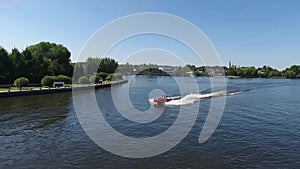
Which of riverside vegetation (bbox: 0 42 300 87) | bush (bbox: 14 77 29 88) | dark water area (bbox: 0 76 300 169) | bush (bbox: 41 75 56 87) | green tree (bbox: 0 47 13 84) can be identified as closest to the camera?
dark water area (bbox: 0 76 300 169)

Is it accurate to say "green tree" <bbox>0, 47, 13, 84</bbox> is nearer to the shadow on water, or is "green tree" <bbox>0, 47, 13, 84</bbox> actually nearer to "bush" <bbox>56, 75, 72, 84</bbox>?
"bush" <bbox>56, 75, 72, 84</bbox>

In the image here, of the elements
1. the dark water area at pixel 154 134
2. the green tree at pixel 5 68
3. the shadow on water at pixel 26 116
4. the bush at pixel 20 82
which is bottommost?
the dark water area at pixel 154 134

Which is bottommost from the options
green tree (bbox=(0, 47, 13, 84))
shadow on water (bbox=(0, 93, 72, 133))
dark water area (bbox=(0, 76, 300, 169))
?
dark water area (bbox=(0, 76, 300, 169))

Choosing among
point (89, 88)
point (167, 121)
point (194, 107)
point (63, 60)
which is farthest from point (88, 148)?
point (63, 60)

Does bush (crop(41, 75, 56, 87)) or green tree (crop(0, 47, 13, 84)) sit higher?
green tree (crop(0, 47, 13, 84))

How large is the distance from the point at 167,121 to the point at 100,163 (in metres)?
14.0

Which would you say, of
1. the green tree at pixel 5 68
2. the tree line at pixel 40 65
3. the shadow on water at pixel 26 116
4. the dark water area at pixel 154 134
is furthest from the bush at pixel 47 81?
the dark water area at pixel 154 134

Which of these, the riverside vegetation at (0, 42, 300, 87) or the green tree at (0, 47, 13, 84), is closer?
the green tree at (0, 47, 13, 84)

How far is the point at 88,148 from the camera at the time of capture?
62.6 feet

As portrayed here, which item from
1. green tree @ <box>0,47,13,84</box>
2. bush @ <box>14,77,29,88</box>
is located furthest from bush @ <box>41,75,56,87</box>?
green tree @ <box>0,47,13,84</box>

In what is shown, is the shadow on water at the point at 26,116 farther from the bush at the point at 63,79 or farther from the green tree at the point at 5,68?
the bush at the point at 63,79

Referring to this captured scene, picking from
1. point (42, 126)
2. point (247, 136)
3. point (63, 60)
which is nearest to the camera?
point (247, 136)

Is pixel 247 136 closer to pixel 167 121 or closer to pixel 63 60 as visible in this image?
pixel 167 121

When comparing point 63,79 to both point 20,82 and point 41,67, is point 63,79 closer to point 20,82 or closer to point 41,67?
point 41,67
